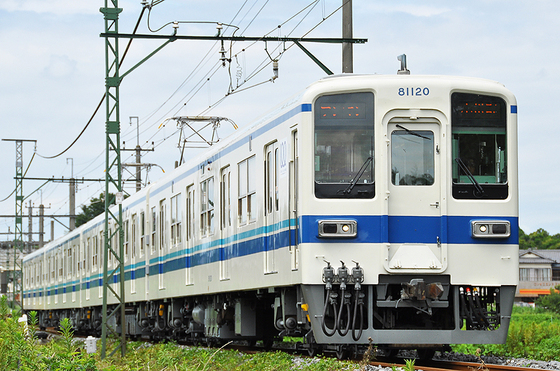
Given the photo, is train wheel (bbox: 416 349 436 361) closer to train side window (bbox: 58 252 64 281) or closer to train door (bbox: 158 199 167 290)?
train door (bbox: 158 199 167 290)

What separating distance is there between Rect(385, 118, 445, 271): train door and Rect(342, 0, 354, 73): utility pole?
4.88 metres

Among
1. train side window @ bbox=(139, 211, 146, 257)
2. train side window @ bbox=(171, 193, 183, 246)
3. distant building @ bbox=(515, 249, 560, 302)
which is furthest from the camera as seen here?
distant building @ bbox=(515, 249, 560, 302)

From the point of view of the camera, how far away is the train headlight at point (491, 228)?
383 inches

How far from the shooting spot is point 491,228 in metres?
9.75

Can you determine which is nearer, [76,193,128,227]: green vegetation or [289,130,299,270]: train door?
[289,130,299,270]: train door

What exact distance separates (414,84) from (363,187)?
1.34 meters

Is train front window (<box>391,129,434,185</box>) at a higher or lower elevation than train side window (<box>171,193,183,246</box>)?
higher

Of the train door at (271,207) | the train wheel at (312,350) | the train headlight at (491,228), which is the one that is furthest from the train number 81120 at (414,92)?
the train wheel at (312,350)

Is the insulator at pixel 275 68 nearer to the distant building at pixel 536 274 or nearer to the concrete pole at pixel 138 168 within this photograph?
the concrete pole at pixel 138 168

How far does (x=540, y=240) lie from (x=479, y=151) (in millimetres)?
81406

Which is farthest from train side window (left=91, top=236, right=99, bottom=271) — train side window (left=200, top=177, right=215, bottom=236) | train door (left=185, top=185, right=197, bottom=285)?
train side window (left=200, top=177, right=215, bottom=236)

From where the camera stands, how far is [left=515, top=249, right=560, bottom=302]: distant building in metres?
70.1

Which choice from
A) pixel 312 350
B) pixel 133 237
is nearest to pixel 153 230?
pixel 133 237

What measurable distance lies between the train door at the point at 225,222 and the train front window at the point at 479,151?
428cm
